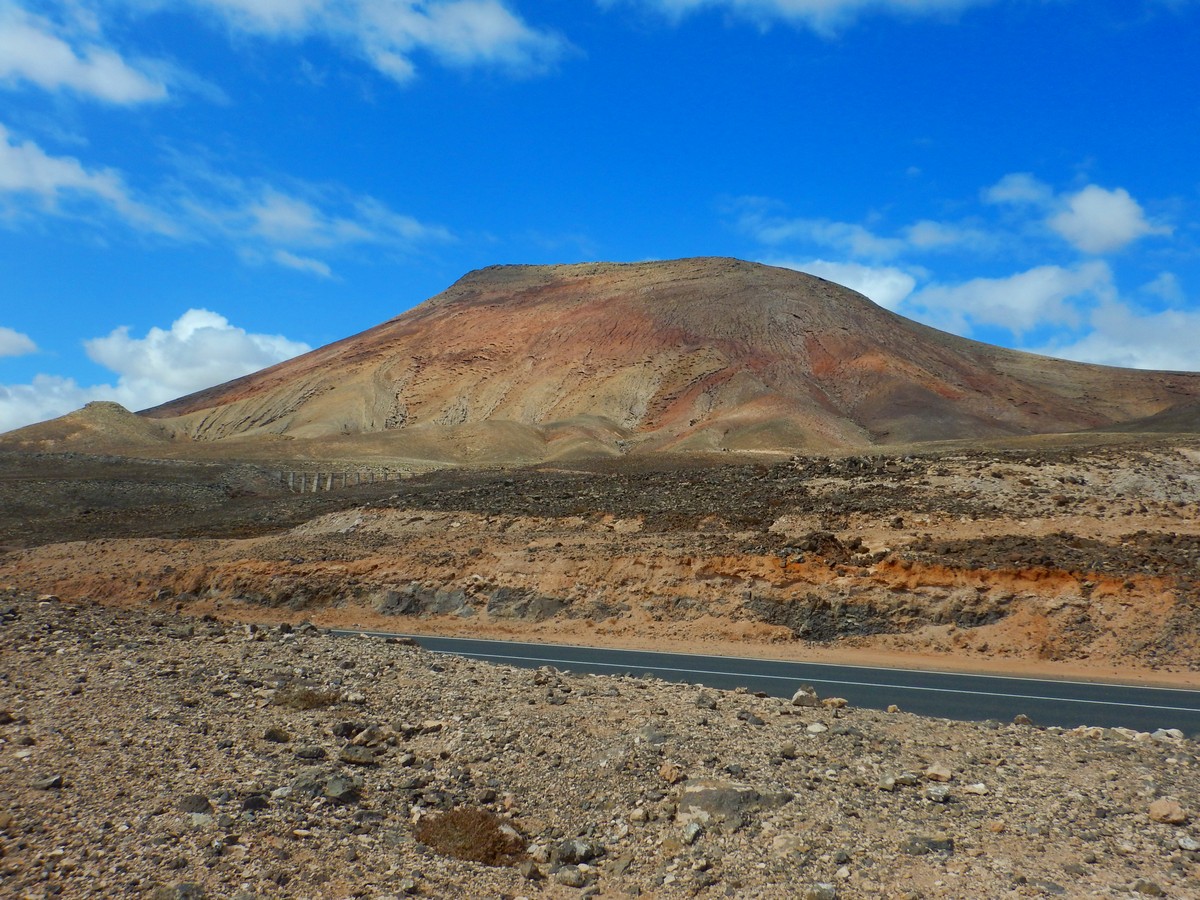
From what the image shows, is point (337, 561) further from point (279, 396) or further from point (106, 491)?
point (279, 396)

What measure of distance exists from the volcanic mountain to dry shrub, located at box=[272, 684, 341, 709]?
57.8 meters

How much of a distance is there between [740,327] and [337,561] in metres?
76.0

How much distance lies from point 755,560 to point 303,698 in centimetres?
1482

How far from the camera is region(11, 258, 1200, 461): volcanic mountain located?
2982 inches

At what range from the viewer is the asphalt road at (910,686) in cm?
1185

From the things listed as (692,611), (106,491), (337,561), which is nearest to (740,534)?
(692,611)

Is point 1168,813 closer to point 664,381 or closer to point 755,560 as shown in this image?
point 755,560

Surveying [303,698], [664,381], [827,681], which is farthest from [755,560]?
[664,381]

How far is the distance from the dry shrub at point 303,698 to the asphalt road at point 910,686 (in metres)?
6.20

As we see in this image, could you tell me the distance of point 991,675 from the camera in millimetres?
15836

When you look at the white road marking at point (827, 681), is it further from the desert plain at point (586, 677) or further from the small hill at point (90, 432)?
the small hill at point (90, 432)

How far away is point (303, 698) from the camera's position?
822cm

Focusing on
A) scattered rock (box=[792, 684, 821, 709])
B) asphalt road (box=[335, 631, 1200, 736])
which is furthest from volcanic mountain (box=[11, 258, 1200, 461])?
scattered rock (box=[792, 684, 821, 709])

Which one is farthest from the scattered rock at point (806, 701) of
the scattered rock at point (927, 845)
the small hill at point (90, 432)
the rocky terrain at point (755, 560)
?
the small hill at point (90, 432)
